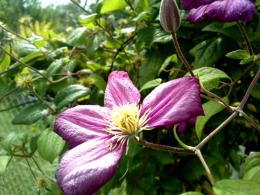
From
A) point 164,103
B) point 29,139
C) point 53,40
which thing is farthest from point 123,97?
point 53,40

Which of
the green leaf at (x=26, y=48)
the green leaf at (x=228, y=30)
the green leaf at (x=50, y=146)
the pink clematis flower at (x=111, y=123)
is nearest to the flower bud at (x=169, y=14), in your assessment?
the pink clematis flower at (x=111, y=123)

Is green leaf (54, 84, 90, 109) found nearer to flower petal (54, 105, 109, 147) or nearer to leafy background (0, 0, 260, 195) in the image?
leafy background (0, 0, 260, 195)

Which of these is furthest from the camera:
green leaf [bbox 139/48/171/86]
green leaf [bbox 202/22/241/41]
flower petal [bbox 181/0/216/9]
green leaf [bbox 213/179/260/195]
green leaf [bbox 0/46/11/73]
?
green leaf [bbox 0/46/11/73]

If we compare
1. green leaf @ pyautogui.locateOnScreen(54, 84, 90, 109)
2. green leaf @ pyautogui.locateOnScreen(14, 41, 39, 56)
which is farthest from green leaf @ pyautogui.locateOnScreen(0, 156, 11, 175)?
green leaf @ pyautogui.locateOnScreen(14, 41, 39, 56)

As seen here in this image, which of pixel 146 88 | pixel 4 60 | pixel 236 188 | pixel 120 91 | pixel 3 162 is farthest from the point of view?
pixel 4 60

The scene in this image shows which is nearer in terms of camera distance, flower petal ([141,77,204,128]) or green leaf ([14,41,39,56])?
flower petal ([141,77,204,128])

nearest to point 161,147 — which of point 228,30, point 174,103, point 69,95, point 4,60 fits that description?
point 174,103

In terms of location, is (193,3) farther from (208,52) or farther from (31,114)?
(31,114)
